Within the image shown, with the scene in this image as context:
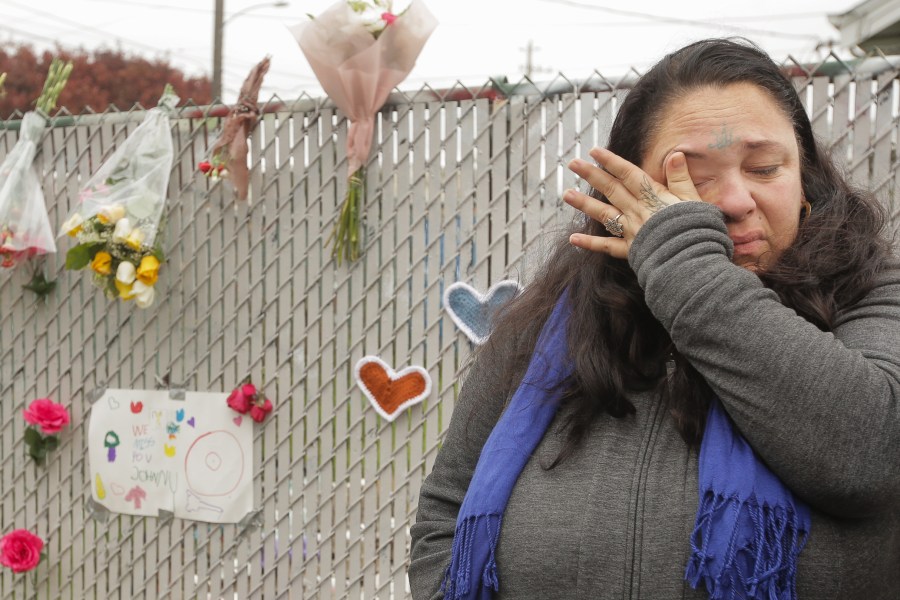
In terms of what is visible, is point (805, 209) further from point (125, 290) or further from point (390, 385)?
point (125, 290)

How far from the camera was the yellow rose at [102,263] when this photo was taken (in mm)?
2881

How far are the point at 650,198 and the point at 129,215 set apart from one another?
2.30 meters

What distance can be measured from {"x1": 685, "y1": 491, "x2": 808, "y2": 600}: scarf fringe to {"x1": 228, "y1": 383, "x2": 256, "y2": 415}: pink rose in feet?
6.92

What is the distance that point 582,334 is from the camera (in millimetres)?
1305

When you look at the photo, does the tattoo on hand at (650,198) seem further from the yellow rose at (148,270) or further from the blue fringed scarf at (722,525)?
the yellow rose at (148,270)

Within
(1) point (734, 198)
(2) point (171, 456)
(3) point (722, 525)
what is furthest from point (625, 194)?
(2) point (171, 456)

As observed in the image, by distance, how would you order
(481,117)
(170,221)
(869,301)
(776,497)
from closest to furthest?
(776,497) < (869,301) < (481,117) < (170,221)

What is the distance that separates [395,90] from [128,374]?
1.57 metres

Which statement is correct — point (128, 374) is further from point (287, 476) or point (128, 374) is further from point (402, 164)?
point (402, 164)

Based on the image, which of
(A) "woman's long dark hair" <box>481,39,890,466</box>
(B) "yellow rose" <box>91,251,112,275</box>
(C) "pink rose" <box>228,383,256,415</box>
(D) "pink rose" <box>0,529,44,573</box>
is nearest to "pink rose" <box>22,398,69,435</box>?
(D) "pink rose" <box>0,529,44,573</box>

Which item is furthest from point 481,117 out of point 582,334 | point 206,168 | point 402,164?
point 582,334

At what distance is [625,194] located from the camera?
119cm

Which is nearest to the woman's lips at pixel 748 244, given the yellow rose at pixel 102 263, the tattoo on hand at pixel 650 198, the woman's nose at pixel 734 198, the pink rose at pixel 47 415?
the woman's nose at pixel 734 198

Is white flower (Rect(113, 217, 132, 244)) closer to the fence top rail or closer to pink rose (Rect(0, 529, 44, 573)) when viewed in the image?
the fence top rail
